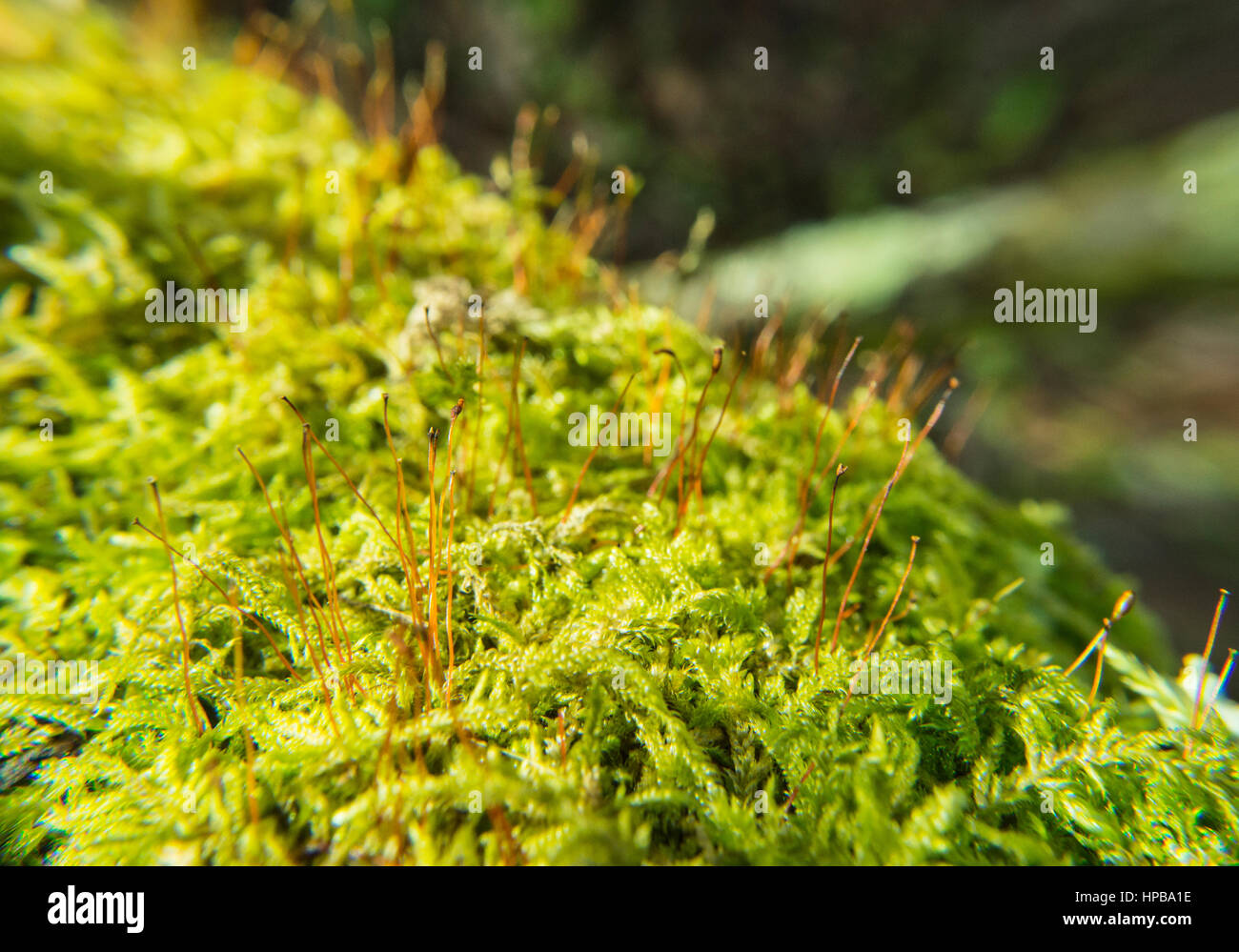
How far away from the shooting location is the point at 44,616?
959 mm

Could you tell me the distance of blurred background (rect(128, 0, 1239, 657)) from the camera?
4.45 metres

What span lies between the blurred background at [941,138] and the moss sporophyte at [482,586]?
2852 mm

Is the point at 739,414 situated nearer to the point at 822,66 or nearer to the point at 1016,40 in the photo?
the point at 822,66

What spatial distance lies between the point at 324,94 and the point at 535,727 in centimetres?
215

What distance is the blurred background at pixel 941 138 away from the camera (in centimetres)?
445

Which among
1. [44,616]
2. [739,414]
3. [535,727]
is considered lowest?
[535,727]

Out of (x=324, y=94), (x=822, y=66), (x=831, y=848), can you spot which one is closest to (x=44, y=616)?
(x=831, y=848)

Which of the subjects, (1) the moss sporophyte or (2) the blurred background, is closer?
(1) the moss sporophyte

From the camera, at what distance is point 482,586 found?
3.01ft

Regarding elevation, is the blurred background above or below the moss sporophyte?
above

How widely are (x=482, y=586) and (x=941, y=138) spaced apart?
5.71m

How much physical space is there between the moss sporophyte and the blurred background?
285 cm

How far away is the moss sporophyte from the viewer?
2.38 ft
